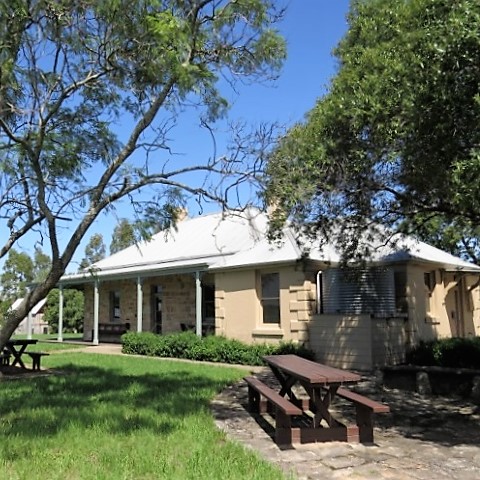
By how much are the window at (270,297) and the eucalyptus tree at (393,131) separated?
213 inches

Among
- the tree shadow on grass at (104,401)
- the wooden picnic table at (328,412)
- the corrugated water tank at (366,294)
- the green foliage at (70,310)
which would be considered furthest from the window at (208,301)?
the green foliage at (70,310)

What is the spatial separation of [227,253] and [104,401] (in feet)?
33.0

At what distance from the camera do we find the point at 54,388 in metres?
10.7

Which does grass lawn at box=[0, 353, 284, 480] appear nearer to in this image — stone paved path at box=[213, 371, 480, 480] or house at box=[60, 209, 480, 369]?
stone paved path at box=[213, 371, 480, 480]

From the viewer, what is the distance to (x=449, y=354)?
13234 mm

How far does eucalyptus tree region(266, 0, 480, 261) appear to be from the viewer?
660 cm

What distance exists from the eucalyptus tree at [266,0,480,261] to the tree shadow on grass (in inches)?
131

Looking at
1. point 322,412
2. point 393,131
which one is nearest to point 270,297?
point 393,131

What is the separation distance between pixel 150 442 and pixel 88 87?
4861mm

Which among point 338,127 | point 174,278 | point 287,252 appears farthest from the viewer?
point 174,278

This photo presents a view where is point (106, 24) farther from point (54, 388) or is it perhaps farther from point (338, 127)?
point (54, 388)

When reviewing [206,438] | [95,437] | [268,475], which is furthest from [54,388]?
[268,475]

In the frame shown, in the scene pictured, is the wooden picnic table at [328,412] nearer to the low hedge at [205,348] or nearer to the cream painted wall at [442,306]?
the low hedge at [205,348]

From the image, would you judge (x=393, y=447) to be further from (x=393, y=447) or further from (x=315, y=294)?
(x=315, y=294)
